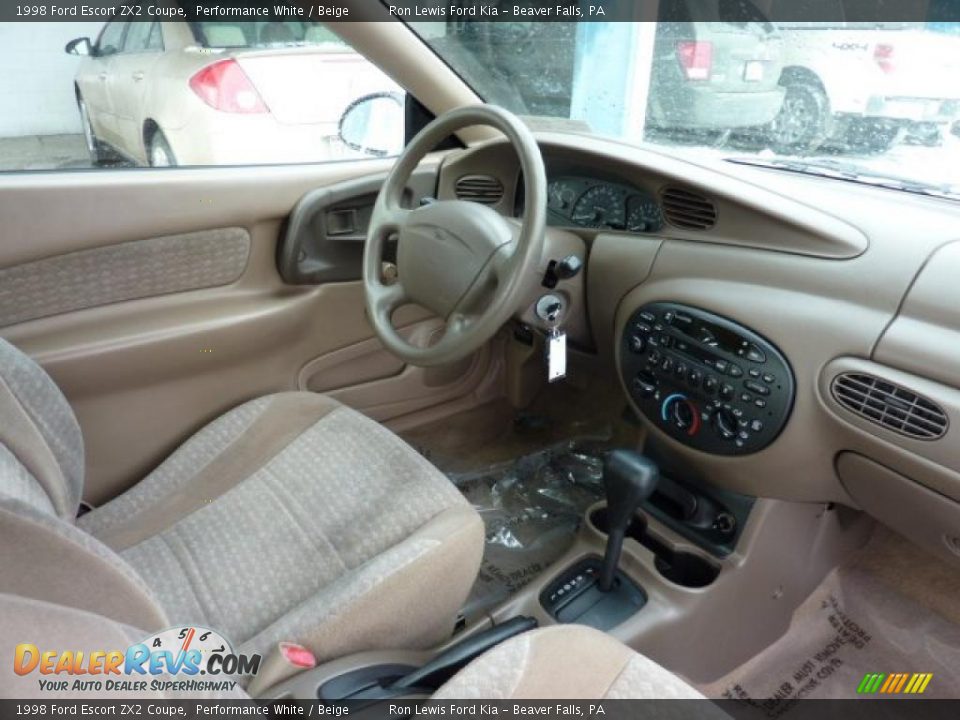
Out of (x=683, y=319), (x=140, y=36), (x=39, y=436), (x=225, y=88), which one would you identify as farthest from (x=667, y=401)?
(x=140, y=36)

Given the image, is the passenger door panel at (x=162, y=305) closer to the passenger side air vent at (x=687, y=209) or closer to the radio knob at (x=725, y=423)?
the passenger side air vent at (x=687, y=209)

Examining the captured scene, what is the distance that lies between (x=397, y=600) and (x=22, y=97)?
1.47 meters

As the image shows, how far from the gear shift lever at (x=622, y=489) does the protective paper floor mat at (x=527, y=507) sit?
0.96 feet

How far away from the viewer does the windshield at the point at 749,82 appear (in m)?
1.31

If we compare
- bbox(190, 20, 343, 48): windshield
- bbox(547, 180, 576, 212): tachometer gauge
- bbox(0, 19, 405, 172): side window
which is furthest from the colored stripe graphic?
bbox(190, 20, 343, 48): windshield

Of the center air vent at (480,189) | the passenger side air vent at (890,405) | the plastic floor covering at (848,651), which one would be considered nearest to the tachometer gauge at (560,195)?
the center air vent at (480,189)

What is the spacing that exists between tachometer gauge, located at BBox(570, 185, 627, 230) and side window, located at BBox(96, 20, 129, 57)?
1.15m

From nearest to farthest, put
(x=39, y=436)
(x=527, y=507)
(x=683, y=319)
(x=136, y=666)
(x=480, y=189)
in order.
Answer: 1. (x=136, y=666)
2. (x=39, y=436)
3. (x=683, y=319)
4. (x=480, y=189)
5. (x=527, y=507)

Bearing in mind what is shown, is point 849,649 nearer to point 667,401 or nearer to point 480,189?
point 667,401

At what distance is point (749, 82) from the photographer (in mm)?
1604

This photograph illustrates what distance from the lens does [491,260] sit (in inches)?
48.2

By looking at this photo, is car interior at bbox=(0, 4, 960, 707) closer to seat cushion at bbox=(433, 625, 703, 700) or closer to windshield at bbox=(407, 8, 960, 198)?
seat cushion at bbox=(433, 625, 703, 700)

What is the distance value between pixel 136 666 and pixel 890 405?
944 mm

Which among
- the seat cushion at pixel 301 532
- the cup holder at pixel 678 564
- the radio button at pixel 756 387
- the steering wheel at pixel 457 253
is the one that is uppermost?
the steering wheel at pixel 457 253
